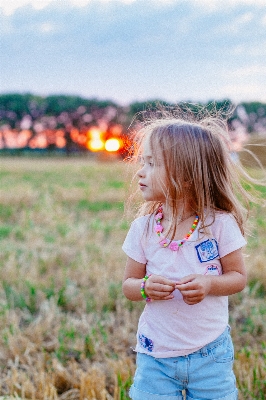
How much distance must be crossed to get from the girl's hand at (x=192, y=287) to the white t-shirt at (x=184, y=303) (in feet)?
0.40

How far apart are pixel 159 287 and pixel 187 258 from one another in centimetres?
19

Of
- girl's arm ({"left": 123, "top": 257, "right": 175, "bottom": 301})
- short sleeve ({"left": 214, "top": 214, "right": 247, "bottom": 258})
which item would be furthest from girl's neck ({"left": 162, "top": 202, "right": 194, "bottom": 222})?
girl's arm ({"left": 123, "top": 257, "right": 175, "bottom": 301})

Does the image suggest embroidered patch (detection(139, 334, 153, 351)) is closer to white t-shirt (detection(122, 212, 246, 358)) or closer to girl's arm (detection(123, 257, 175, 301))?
white t-shirt (detection(122, 212, 246, 358))

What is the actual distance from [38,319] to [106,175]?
9322mm

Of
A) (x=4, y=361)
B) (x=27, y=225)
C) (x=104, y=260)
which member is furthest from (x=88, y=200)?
(x=4, y=361)

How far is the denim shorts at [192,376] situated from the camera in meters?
1.82

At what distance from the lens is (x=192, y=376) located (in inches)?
71.8

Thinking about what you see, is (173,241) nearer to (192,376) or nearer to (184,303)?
(184,303)

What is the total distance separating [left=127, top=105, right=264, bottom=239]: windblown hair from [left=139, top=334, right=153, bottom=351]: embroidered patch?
42 centimetres

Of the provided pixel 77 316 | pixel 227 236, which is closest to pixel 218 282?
pixel 227 236

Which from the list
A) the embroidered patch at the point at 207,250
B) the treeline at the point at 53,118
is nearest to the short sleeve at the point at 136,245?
the embroidered patch at the point at 207,250

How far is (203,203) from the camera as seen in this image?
1.84m

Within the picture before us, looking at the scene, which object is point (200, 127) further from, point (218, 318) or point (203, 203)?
point (218, 318)

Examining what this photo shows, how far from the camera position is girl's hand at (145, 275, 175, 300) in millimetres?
1656
